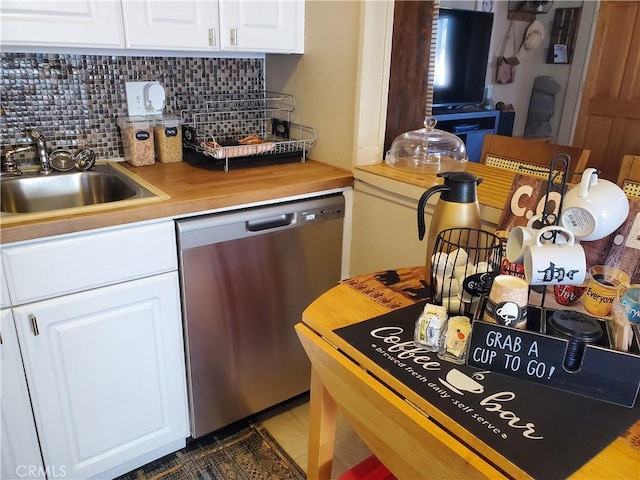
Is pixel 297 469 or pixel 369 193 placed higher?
pixel 369 193

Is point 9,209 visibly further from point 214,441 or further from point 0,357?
point 214,441

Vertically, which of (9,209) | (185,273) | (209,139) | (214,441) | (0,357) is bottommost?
(214,441)

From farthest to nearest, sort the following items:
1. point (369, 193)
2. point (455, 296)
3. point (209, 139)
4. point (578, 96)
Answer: point (578, 96) < point (209, 139) < point (369, 193) < point (455, 296)

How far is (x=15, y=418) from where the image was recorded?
1.40 metres

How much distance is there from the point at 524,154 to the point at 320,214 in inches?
36.6

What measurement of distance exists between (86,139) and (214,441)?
1281 mm

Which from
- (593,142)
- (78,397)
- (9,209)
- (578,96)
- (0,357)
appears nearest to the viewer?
(0,357)

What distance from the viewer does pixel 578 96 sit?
4.74 meters

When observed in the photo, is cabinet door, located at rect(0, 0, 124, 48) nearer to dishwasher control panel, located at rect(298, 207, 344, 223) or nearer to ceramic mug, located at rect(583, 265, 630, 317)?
dishwasher control panel, located at rect(298, 207, 344, 223)

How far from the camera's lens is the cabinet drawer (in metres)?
1.30

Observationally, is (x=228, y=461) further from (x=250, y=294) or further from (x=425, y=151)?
(x=425, y=151)

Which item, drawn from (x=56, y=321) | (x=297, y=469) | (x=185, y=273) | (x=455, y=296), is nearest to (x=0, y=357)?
(x=56, y=321)

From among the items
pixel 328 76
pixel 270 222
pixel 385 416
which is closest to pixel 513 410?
pixel 385 416

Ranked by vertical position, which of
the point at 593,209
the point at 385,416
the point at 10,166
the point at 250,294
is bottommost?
the point at 250,294
